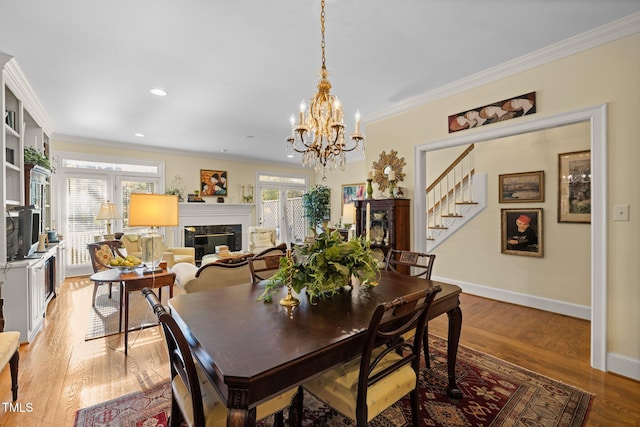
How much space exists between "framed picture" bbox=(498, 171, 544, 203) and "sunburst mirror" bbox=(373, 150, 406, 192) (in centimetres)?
167

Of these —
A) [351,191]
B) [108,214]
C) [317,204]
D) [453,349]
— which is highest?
[351,191]

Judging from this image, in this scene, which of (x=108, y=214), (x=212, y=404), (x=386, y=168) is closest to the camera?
(x=212, y=404)

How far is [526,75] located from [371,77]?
1410 millimetres

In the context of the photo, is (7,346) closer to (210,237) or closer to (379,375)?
(379,375)

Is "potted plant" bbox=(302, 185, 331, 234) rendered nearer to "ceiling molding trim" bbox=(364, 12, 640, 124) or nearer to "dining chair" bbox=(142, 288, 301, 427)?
"ceiling molding trim" bbox=(364, 12, 640, 124)

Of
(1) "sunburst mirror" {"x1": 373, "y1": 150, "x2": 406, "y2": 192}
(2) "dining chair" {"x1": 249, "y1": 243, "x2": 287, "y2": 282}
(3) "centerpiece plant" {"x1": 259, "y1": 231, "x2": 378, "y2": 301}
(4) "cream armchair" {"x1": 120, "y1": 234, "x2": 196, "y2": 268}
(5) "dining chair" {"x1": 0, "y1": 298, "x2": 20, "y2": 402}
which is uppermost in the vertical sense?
(1) "sunburst mirror" {"x1": 373, "y1": 150, "x2": 406, "y2": 192}

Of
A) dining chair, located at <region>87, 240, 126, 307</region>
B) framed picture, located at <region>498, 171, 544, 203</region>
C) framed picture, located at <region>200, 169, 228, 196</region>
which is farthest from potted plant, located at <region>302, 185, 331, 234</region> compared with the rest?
dining chair, located at <region>87, 240, 126, 307</region>

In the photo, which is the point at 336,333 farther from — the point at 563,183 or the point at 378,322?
the point at 563,183

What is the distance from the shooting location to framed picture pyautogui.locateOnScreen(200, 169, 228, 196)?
6.85 m

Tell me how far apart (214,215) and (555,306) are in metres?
6.41

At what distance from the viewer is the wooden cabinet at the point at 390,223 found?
11.9 ft

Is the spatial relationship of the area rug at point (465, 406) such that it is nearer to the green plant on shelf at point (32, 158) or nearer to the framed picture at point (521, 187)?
the framed picture at point (521, 187)

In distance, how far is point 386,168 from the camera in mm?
3895

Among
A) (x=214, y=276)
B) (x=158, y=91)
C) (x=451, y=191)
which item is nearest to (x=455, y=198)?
(x=451, y=191)
